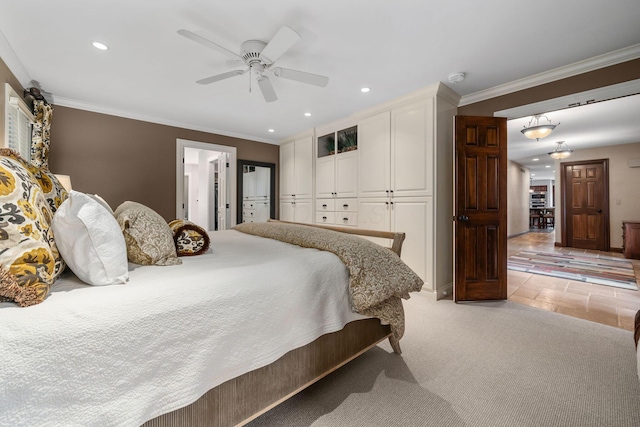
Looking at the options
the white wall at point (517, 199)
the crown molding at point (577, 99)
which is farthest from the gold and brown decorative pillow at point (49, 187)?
the white wall at point (517, 199)

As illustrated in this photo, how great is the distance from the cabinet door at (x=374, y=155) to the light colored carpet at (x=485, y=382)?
6.38ft

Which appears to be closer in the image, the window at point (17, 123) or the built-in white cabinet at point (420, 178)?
the window at point (17, 123)

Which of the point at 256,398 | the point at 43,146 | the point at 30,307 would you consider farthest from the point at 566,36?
the point at 43,146

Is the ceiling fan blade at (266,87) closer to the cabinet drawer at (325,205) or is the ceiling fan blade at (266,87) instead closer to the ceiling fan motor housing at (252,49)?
the ceiling fan motor housing at (252,49)

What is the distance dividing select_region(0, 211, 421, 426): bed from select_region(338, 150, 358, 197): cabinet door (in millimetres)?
2655

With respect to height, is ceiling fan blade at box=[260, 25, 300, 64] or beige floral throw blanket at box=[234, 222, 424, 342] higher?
ceiling fan blade at box=[260, 25, 300, 64]

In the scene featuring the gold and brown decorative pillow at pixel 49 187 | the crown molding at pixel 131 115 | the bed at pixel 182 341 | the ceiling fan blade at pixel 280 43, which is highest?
the crown molding at pixel 131 115

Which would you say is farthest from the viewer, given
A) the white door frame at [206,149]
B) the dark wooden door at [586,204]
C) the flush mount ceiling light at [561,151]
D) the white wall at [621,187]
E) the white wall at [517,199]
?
the white wall at [517,199]

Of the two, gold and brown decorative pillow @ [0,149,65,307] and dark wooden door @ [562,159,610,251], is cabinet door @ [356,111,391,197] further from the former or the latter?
dark wooden door @ [562,159,610,251]

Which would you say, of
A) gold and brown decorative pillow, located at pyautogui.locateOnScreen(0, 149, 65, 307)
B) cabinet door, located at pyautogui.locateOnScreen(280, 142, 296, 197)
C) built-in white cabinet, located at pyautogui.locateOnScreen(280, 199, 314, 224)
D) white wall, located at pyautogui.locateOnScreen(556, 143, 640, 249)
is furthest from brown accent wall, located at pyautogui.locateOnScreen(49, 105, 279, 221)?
white wall, located at pyautogui.locateOnScreen(556, 143, 640, 249)

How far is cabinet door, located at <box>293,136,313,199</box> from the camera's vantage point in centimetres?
489

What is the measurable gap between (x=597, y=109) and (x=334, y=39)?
4285 millimetres

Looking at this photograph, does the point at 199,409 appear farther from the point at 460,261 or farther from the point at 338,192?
the point at 338,192

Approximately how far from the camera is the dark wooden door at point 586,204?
241 inches
